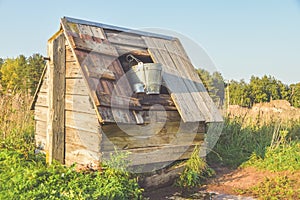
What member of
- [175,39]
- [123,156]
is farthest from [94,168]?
[175,39]

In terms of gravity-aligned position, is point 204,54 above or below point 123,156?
above

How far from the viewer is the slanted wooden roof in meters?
4.75

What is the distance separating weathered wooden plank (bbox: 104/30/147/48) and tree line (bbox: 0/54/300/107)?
3582mm

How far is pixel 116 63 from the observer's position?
209 inches

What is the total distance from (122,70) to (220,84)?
21.0 ft

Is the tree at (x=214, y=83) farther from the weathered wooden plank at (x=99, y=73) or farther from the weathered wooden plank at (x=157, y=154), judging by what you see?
the weathered wooden plank at (x=99, y=73)

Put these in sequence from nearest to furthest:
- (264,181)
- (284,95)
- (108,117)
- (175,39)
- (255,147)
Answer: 1. (108,117)
2. (264,181)
3. (175,39)
4. (255,147)
5. (284,95)

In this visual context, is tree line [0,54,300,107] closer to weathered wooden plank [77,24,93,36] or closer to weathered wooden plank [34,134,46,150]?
weathered wooden plank [77,24,93,36]

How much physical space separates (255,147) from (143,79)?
15.2 feet

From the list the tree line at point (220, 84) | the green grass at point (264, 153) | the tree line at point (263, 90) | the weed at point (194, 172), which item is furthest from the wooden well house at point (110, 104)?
the tree line at point (263, 90)

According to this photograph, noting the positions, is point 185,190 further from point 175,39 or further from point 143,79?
point 175,39

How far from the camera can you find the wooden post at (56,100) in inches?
205

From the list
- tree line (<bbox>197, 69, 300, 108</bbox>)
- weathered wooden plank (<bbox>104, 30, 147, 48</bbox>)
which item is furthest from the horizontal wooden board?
tree line (<bbox>197, 69, 300, 108</bbox>)

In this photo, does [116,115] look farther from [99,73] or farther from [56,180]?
[56,180]
